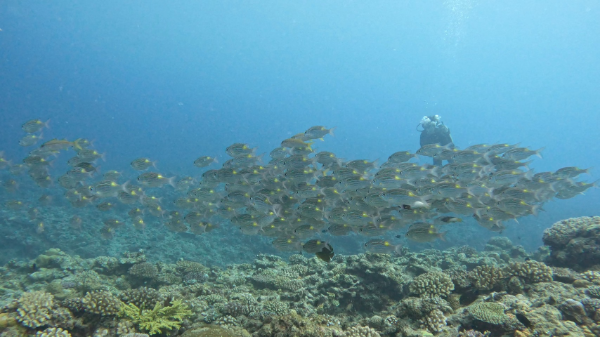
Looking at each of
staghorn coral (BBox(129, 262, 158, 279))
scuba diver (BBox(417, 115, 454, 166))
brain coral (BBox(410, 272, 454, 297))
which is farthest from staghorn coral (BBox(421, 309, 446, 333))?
scuba diver (BBox(417, 115, 454, 166))

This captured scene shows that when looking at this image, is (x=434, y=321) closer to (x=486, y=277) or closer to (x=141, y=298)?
(x=486, y=277)

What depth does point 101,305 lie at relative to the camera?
15.5 ft

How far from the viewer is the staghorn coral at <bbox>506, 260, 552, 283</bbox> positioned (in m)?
6.45

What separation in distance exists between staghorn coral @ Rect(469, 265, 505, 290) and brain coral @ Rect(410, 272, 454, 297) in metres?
0.75

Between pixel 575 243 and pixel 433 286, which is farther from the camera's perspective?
pixel 575 243

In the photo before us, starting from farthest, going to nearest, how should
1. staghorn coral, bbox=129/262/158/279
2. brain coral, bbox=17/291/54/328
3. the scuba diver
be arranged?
the scuba diver
staghorn coral, bbox=129/262/158/279
brain coral, bbox=17/291/54/328

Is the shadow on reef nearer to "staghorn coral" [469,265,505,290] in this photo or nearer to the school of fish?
"staghorn coral" [469,265,505,290]

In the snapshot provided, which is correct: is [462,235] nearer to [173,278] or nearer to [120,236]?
[173,278]

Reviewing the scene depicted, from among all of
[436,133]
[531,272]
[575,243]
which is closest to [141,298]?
[531,272]

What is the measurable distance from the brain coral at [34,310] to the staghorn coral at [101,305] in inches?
18.5

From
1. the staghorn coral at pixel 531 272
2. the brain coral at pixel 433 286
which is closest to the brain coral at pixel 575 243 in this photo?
the staghorn coral at pixel 531 272

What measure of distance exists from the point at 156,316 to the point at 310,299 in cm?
365

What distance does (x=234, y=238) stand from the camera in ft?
57.0

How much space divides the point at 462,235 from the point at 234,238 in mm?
16072
